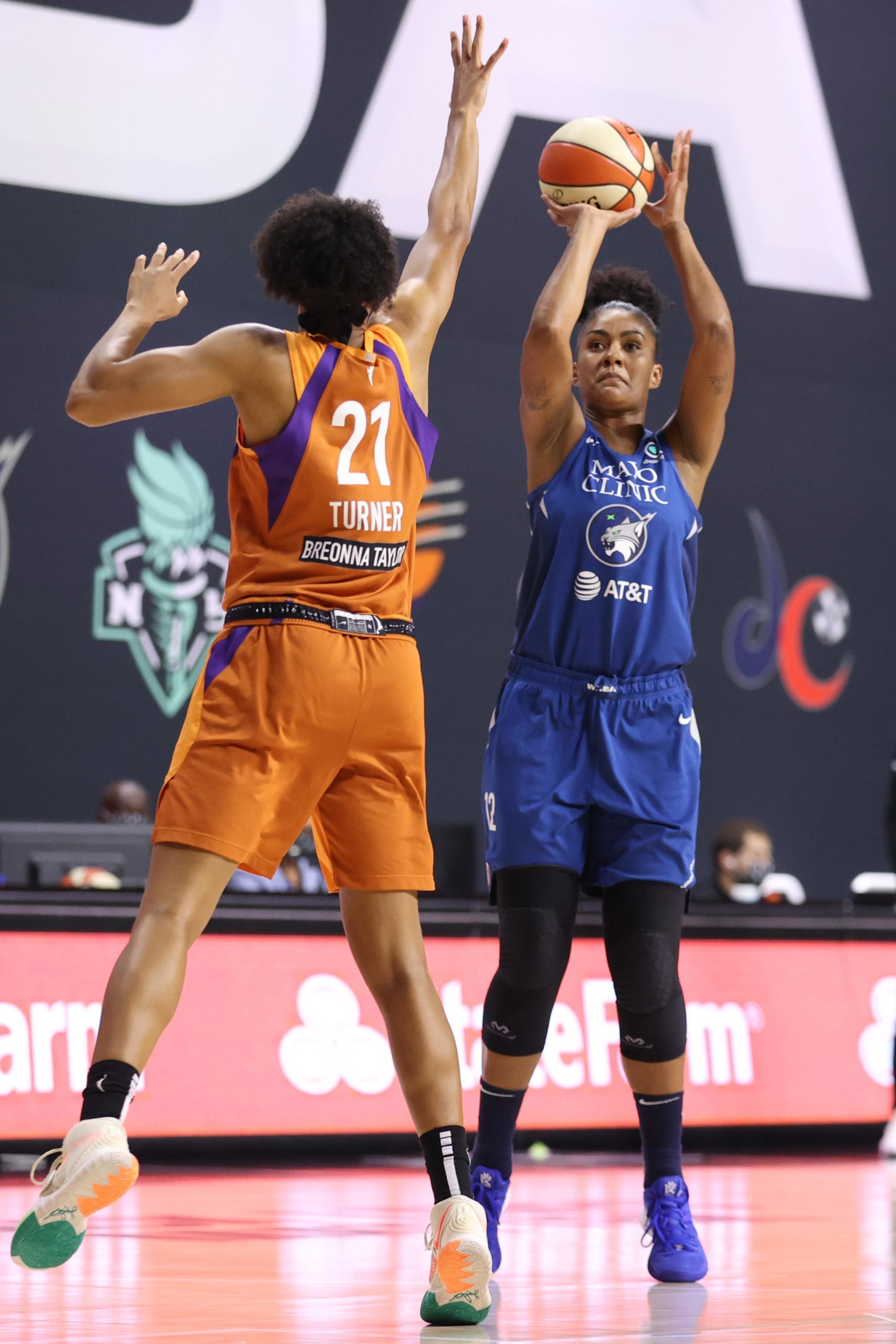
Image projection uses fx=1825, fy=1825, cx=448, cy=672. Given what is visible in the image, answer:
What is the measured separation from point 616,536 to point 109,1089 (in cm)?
169

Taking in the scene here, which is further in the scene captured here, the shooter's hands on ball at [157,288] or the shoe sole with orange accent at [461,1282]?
the shooter's hands on ball at [157,288]

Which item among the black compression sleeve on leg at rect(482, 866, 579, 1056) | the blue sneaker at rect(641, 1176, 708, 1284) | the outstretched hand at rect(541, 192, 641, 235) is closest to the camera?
the blue sneaker at rect(641, 1176, 708, 1284)

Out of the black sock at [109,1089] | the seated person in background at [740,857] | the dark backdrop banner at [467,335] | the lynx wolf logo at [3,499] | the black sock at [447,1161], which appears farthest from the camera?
the dark backdrop banner at [467,335]

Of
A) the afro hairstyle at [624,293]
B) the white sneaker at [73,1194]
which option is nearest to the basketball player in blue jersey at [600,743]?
the afro hairstyle at [624,293]

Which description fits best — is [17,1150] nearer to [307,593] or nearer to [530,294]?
[307,593]

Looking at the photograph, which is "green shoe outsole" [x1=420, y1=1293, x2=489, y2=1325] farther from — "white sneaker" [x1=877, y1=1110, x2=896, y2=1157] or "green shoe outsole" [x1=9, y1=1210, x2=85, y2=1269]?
"white sneaker" [x1=877, y1=1110, x2=896, y2=1157]

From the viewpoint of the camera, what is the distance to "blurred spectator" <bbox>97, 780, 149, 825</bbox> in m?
9.55

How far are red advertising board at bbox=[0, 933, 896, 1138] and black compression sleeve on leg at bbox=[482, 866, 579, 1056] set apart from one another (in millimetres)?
2542

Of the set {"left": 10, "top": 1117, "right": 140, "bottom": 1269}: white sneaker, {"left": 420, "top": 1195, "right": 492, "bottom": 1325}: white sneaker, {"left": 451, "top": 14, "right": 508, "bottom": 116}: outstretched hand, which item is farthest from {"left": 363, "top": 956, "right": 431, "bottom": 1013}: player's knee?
{"left": 451, "top": 14, "right": 508, "bottom": 116}: outstretched hand

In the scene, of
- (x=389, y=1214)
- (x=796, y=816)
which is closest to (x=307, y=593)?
(x=389, y=1214)

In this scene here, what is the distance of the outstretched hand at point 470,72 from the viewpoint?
380 centimetres

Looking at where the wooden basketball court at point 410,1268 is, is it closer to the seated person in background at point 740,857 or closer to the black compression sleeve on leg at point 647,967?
the black compression sleeve on leg at point 647,967

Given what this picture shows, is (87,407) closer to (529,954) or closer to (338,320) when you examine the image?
(338,320)

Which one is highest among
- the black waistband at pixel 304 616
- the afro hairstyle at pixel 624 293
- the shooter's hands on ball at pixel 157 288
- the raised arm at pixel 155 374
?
the afro hairstyle at pixel 624 293
